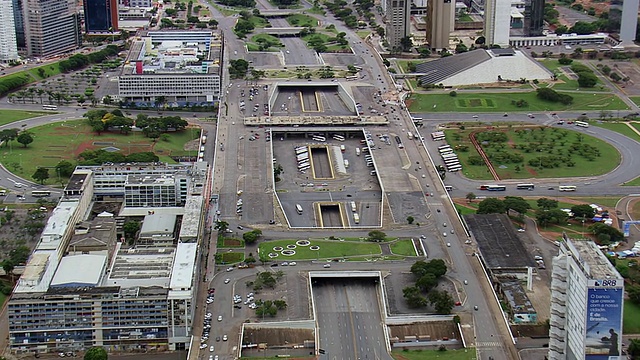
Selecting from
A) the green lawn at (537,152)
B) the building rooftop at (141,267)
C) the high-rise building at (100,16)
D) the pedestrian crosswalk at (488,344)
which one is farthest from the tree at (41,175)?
the high-rise building at (100,16)

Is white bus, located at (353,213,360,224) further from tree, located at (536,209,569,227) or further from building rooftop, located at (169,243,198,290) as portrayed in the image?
building rooftop, located at (169,243,198,290)

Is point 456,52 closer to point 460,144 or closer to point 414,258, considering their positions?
point 460,144

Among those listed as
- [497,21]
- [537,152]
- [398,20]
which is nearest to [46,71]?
[398,20]

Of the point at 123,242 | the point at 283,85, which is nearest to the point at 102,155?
the point at 123,242

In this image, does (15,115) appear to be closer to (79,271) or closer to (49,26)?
(49,26)

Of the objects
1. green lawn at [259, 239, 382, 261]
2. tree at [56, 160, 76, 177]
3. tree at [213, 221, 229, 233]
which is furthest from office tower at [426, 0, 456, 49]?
tree at [213, 221, 229, 233]

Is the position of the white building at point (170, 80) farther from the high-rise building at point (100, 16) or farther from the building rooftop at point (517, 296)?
the building rooftop at point (517, 296)

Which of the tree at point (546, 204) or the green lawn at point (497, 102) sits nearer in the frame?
the tree at point (546, 204)
